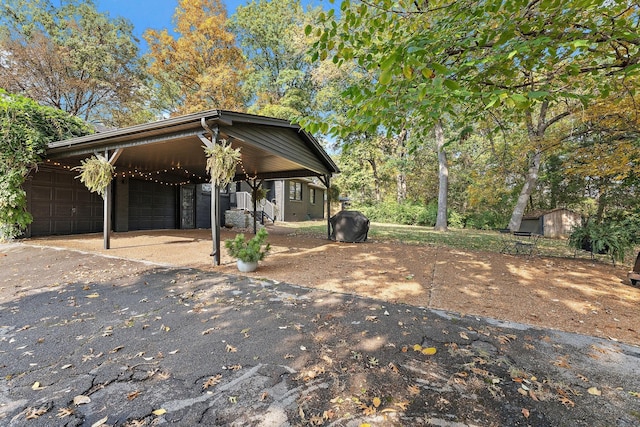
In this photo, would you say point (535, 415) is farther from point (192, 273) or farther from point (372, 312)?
point (192, 273)

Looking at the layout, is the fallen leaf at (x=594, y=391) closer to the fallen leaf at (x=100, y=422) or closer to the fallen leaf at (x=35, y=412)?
the fallen leaf at (x=100, y=422)

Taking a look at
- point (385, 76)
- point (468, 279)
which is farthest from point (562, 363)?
point (385, 76)

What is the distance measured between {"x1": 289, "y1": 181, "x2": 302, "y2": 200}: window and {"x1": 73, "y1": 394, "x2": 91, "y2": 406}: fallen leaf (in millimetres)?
17389

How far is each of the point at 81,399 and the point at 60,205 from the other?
10.9m

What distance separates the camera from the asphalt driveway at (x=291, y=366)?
5.43ft

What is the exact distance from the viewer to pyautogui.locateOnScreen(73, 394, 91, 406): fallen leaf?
5.67 ft

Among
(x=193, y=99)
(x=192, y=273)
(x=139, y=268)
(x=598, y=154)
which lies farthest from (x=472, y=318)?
(x=193, y=99)

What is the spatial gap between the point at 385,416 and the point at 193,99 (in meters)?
21.8

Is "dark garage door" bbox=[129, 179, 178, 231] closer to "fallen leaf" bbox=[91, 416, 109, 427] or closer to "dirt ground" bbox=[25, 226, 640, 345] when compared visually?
"dirt ground" bbox=[25, 226, 640, 345]

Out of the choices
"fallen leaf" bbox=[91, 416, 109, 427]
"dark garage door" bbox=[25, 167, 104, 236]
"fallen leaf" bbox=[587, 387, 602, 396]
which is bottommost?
"fallen leaf" bbox=[587, 387, 602, 396]

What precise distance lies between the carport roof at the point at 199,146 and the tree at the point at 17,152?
48 centimetres

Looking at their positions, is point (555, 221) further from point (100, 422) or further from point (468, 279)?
point (100, 422)

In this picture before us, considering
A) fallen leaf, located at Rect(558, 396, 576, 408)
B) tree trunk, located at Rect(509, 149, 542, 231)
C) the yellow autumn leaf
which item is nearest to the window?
tree trunk, located at Rect(509, 149, 542, 231)

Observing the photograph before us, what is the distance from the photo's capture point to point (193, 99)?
1905 cm
